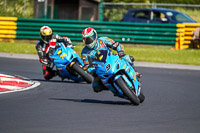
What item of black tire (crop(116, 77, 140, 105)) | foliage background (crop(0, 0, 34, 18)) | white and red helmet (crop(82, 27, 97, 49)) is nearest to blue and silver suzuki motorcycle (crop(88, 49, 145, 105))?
black tire (crop(116, 77, 140, 105))

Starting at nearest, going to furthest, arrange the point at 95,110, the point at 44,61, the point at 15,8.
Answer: the point at 95,110 → the point at 44,61 → the point at 15,8

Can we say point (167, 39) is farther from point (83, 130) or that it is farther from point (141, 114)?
point (83, 130)

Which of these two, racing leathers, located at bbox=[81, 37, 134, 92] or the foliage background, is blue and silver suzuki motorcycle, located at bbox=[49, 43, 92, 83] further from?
the foliage background

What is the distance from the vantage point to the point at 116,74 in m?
8.59

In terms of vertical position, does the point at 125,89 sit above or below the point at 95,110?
above

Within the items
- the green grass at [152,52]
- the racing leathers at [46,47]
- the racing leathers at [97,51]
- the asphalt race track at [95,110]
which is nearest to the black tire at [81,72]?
the asphalt race track at [95,110]

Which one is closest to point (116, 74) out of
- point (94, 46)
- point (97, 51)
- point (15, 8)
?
point (97, 51)

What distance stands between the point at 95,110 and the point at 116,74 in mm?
816

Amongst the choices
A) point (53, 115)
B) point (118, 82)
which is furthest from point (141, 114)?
point (53, 115)

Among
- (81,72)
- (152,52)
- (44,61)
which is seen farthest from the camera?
(152,52)

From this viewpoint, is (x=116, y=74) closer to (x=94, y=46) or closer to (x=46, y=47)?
(x=94, y=46)

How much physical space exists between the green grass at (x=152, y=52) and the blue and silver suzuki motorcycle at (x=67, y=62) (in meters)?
6.71

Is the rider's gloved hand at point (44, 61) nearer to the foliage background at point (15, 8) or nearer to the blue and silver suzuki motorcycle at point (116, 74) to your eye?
the blue and silver suzuki motorcycle at point (116, 74)

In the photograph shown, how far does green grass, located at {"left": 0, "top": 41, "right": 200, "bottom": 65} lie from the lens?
60.3 feet
